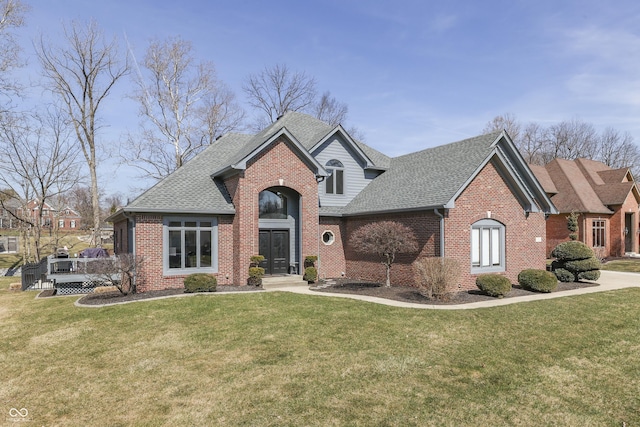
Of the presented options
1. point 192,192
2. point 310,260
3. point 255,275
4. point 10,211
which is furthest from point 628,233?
point 10,211

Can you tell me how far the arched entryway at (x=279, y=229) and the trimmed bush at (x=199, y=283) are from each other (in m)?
3.44

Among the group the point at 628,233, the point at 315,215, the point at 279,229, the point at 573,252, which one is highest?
the point at 315,215

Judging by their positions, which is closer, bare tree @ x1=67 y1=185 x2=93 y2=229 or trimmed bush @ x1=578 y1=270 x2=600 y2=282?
trimmed bush @ x1=578 y1=270 x2=600 y2=282

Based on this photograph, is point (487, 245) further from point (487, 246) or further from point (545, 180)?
point (545, 180)

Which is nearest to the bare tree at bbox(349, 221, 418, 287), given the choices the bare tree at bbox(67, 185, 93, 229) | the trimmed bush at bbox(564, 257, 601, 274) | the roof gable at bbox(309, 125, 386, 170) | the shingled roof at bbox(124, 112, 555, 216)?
the shingled roof at bbox(124, 112, 555, 216)

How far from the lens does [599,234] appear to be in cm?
2995

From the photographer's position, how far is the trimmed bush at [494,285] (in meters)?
13.7

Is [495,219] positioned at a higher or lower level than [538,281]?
higher

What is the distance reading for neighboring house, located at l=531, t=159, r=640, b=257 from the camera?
2898cm

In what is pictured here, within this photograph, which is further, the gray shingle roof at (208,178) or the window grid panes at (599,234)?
the window grid panes at (599,234)

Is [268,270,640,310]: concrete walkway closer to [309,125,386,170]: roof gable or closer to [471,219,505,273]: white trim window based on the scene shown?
[471,219,505,273]: white trim window

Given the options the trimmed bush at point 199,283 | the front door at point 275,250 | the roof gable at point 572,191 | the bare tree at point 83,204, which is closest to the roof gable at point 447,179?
the front door at point 275,250

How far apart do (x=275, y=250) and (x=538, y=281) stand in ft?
35.7

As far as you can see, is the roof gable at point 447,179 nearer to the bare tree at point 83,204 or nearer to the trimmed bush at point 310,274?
the trimmed bush at point 310,274
